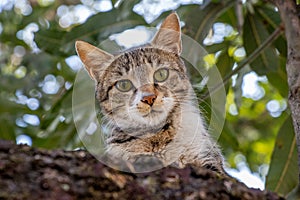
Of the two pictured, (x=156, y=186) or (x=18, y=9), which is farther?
(x=18, y=9)

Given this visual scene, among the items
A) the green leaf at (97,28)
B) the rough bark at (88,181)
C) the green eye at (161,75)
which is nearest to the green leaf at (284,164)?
the green eye at (161,75)

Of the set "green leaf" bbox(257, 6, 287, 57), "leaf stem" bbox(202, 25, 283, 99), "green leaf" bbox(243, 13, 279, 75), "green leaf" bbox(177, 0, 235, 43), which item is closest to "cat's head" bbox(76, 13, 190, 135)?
"leaf stem" bbox(202, 25, 283, 99)

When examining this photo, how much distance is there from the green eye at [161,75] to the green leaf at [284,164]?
3.09ft

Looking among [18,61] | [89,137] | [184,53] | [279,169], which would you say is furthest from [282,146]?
[18,61]

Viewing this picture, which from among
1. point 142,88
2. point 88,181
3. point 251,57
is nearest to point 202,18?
point 251,57

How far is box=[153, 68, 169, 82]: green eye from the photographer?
121 inches

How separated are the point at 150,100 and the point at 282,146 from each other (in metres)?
1.22

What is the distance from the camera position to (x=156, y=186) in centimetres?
172

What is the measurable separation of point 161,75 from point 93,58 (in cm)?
38

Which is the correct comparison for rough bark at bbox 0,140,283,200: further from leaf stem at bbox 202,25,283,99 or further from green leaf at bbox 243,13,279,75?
green leaf at bbox 243,13,279,75

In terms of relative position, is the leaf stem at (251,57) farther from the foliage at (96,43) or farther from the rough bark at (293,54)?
the rough bark at (293,54)

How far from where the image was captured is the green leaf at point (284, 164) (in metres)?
3.64

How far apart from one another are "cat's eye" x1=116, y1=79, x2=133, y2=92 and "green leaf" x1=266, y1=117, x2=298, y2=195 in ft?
3.46

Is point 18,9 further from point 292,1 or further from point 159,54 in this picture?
point 292,1
